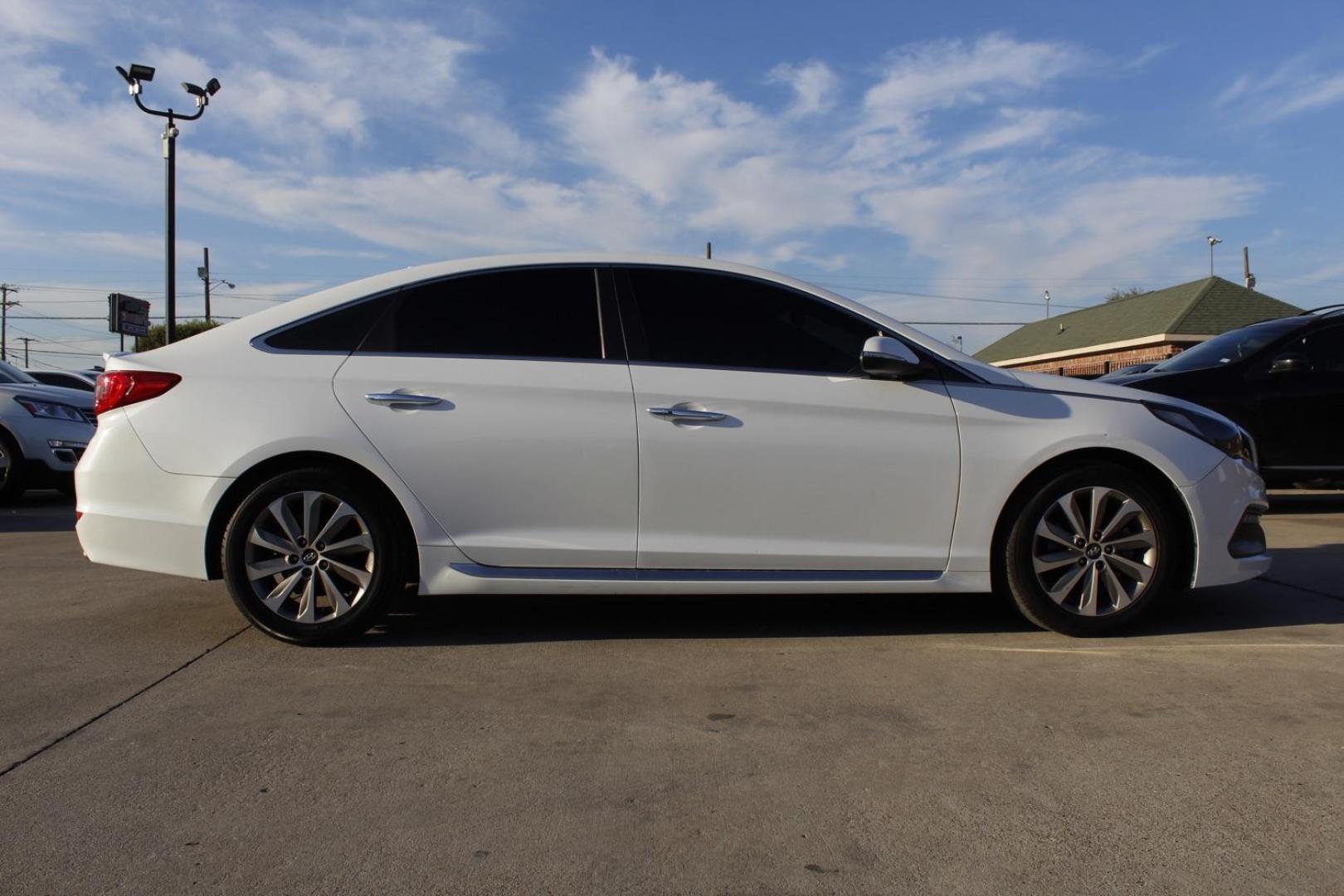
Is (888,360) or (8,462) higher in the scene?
(888,360)

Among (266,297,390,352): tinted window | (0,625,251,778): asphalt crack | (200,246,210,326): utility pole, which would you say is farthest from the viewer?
(200,246,210,326): utility pole

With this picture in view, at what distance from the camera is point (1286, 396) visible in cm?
805

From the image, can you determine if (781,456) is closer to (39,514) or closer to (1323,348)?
(1323,348)

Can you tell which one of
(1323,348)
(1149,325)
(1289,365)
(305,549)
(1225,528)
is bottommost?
(305,549)

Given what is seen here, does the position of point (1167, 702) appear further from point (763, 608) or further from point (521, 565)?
point (521, 565)

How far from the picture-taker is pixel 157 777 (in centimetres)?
279

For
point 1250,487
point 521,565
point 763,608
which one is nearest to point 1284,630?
point 1250,487

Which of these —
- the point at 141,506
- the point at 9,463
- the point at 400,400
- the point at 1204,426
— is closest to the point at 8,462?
the point at 9,463

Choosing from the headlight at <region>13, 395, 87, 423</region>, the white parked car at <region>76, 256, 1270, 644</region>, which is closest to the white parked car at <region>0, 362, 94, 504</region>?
the headlight at <region>13, 395, 87, 423</region>

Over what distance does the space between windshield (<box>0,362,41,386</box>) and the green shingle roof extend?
2637 cm

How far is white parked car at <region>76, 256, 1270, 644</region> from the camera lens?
13.2ft

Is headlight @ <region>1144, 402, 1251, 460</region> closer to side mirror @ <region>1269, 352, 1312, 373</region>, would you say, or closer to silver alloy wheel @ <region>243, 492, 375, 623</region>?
silver alloy wheel @ <region>243, 492, 375, 623</region>

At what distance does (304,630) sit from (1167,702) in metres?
3.28

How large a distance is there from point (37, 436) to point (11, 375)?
4.13 ft
